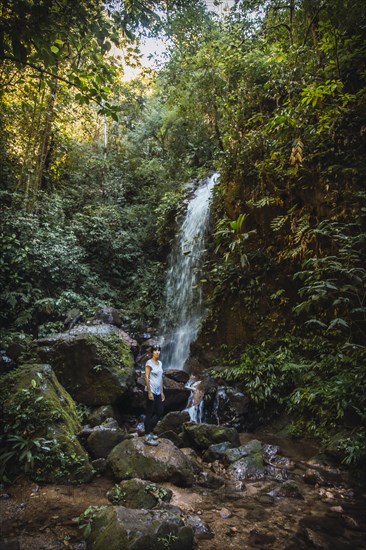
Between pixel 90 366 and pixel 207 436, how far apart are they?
3.04 meters

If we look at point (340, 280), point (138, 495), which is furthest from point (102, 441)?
point (340, 280)

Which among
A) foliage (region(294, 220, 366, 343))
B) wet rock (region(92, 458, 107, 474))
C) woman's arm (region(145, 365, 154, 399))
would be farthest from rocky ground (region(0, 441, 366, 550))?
foliage (region(294, 220, 366, 343))

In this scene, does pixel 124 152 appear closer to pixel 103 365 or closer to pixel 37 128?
pixel 37 128

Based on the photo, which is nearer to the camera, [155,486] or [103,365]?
[155,486]

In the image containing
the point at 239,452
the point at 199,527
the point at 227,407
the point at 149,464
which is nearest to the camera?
the point at 199,527

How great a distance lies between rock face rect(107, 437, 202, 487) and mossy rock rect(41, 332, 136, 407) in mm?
2455

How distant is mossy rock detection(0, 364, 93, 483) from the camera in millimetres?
4555

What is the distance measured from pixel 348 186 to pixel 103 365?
6802mm

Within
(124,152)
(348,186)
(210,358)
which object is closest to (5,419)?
(210,358)

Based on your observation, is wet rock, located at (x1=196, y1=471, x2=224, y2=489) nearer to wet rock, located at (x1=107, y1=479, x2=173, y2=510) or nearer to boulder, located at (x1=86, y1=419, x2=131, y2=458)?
wet rock, located at (x1=107, y1=479, x2=173, y2=510)

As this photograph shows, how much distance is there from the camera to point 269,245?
30.1 ft

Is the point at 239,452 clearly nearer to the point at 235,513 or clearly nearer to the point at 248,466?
the point at 248,466

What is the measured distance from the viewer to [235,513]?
4.16 metres

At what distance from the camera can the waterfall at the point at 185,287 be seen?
1111 centimetres
